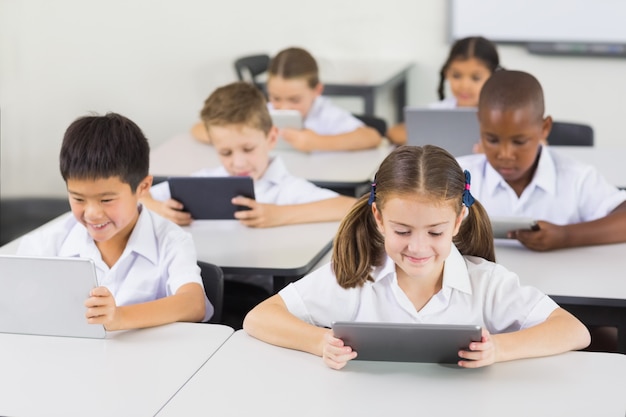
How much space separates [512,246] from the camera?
2.56 m

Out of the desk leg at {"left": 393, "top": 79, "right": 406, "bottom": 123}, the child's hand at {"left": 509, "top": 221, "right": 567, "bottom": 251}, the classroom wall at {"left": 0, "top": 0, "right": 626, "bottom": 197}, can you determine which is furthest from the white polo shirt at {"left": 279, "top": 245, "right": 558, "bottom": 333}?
the desk leg at {"left": 393, "top": 79, "right": 406, "bottom": 123}

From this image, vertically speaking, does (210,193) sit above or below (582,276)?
above

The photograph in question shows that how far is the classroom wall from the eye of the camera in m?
4.89

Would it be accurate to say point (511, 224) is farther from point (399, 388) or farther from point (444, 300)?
point (399, 388)

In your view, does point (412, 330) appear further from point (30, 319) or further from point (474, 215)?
point (30, 319)

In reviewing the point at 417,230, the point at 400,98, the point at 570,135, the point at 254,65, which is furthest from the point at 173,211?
the point at 400,98

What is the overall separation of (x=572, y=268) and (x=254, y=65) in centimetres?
290

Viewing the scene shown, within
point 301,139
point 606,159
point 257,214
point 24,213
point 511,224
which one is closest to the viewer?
point 511,224

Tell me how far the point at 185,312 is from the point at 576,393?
81 cm

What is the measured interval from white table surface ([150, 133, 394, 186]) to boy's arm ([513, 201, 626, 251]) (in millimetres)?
859

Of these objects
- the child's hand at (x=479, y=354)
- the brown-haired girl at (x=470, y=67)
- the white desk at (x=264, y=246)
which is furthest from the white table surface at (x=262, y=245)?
the brown-haired girl at (x=470, y=67)

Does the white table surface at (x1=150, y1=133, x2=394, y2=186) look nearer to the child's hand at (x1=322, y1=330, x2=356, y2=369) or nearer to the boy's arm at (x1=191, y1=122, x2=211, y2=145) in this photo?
the boy's arm at (x1=191, y1=122, x2=211, y2=145)

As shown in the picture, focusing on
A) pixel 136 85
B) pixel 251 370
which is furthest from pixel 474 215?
pixel 136 85

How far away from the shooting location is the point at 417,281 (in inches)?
76.2
